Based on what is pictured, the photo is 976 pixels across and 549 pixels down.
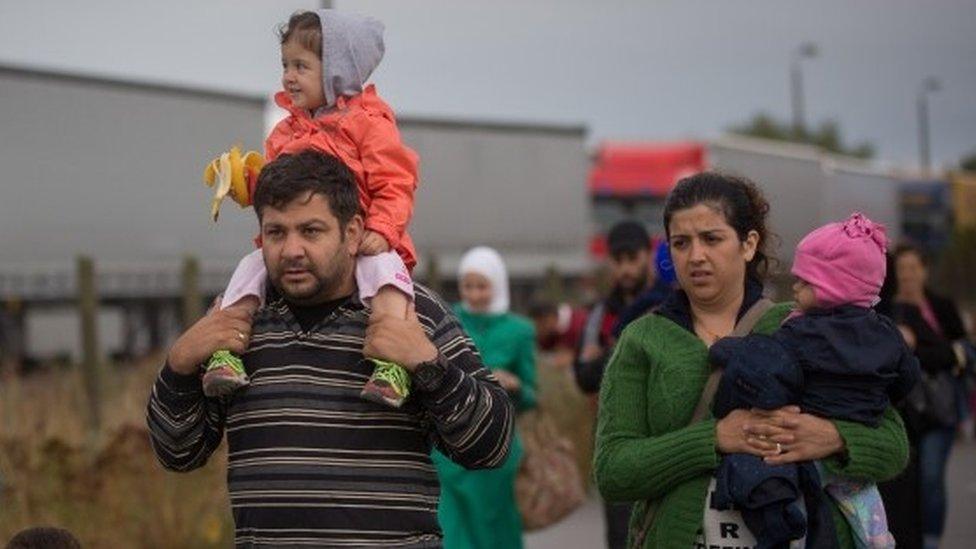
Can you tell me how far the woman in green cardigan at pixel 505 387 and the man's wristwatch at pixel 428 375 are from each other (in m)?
3.74

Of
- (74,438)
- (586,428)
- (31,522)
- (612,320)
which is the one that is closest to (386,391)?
(612,320)

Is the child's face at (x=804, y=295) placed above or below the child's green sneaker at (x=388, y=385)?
above

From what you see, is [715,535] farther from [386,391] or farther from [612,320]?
[612,320]

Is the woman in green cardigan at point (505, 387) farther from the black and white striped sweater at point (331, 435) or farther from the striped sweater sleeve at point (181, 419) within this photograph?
the black and white striped sweater at point (331, 435)

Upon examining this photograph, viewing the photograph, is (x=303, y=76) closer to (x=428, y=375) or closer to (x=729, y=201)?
(x=428, y=375)

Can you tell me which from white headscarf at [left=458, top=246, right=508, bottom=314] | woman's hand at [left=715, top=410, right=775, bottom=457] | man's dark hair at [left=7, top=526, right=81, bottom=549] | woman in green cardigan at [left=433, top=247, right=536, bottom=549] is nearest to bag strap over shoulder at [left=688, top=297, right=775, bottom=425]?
woman's hand at [left=715, top=410, right=775, bottom=457]

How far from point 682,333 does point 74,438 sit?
7.16 metres

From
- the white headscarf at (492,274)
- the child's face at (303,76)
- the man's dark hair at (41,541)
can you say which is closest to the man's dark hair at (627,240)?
the white headscarf at (492,274)

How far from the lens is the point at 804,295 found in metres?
4.80

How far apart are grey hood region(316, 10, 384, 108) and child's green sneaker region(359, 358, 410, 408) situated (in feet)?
3.05

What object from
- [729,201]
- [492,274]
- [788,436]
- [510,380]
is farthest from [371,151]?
[492,274]

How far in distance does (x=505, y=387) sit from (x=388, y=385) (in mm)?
4137

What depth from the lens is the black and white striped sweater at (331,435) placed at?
431cm

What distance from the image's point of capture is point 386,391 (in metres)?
4.20
